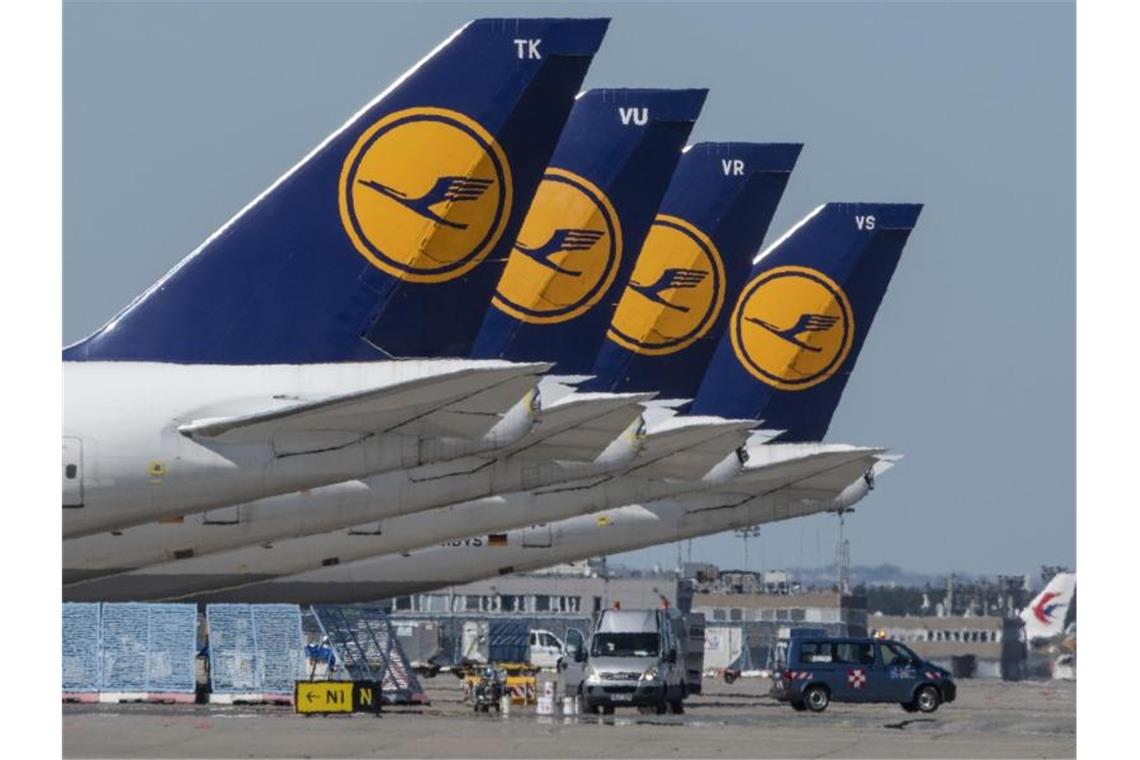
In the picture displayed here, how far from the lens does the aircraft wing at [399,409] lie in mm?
36781

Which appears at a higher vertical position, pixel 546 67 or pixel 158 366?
pixel 546 67

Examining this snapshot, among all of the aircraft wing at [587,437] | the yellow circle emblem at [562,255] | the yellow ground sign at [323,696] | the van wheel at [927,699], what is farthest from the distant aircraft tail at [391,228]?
the van wheel at [927,699]

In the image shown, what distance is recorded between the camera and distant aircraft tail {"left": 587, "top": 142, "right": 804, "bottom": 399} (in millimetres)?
60969

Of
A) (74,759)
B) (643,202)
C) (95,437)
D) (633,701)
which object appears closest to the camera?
(95,437)

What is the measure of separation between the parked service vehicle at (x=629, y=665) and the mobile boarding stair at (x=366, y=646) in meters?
4.72

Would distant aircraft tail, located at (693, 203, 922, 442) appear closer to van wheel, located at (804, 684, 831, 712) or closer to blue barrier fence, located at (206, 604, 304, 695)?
van wheel, located at (804, 684, 831, 712)

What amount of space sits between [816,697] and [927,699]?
10.2 ft

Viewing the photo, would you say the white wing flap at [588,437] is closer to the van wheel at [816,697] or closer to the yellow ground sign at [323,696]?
the yellow ground sign at [323,696]

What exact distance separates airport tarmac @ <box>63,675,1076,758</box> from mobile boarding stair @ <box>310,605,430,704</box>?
5.65ft

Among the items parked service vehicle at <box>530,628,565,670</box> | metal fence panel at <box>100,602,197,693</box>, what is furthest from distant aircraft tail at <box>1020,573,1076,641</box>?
metal fence panel at <box>100,602,197,693</box>

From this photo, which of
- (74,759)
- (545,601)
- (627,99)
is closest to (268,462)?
(74,759)

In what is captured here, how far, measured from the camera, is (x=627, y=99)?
54375 millimetres

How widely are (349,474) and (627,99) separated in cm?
1754
